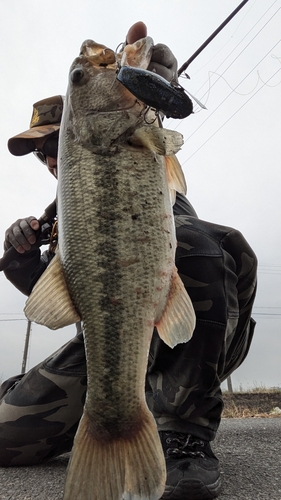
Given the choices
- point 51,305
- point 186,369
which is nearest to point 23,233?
point 51,305

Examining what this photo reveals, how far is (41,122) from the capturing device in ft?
12.5

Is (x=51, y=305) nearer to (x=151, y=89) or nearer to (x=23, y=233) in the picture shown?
(x=151, y=89)

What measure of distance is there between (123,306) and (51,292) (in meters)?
0.32

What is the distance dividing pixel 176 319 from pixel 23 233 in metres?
1.36

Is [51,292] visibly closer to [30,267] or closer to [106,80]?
[106,80]

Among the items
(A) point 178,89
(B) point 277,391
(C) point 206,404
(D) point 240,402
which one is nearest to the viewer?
(A) point 178,89

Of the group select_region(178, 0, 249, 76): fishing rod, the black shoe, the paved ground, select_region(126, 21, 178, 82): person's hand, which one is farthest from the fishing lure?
select_region(178, 0, 249, 76): fishing rod

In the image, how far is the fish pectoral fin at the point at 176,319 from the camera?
5.62 feet

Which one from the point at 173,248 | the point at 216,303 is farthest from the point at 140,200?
the point at 216,303

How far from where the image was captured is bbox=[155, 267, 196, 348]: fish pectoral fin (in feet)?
5.62

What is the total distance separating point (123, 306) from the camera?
1643 mm

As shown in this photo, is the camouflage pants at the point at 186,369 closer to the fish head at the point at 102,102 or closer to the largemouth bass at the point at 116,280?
the largemouth bass at the point at 116,280

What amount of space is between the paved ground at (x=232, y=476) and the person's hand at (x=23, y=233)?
1.41m

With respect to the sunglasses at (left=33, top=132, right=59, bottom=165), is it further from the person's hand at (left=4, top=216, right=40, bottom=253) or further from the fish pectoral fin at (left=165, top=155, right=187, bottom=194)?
the fish pectoral fin at (left=165, top=155, right=187, bottom=194)
